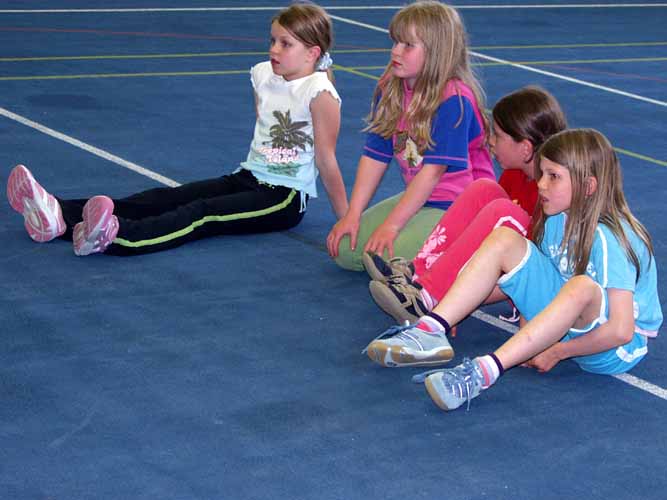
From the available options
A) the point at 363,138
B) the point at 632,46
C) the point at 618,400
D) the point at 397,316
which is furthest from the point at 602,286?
the point at 632,46

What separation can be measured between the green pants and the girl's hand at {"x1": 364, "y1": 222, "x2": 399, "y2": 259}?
37 mm

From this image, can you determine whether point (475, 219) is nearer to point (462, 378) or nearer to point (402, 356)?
point (402, 356)

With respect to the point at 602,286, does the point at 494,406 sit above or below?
below

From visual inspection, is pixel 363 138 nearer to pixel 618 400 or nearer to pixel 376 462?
pixel 618 400

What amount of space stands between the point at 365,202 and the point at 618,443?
1.61 metres

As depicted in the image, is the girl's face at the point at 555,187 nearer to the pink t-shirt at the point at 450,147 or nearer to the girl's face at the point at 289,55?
the pink t-shirt at the point at 450,147

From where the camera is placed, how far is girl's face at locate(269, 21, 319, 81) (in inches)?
182

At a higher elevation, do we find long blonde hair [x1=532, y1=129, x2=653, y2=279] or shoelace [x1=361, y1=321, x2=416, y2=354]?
long blonde hair [x1=532, y1=129, x2=653, y2=279]

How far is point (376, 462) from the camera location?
117 inches

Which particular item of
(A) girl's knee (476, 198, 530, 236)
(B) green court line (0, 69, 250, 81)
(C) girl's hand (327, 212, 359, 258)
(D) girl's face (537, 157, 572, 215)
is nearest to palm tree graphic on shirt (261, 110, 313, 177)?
(C) girl's hand (327, 212, 359, 258)

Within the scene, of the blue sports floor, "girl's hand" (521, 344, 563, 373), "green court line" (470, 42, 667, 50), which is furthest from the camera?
"green court line" (470, 42, 667, 50)

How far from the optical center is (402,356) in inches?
137

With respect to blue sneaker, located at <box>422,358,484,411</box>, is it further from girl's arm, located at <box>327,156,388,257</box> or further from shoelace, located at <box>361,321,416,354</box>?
girl's arm, located at <box>327,156,388,257</box>

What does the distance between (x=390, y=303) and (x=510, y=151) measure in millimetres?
685
